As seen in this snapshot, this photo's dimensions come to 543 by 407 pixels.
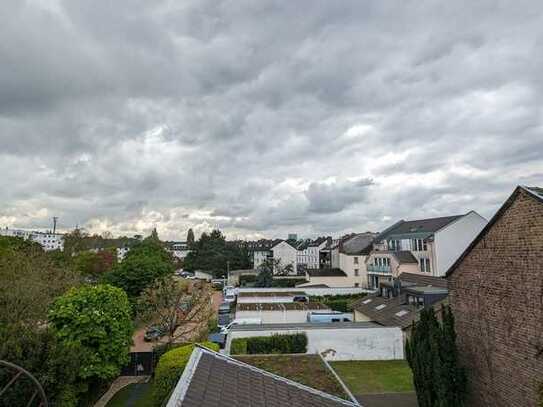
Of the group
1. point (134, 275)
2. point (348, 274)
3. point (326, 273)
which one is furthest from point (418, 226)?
point (134, 275)

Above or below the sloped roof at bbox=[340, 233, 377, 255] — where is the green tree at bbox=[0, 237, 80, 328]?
below

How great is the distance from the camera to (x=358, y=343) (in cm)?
2203

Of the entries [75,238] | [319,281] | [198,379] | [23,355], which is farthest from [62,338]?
[75,238]

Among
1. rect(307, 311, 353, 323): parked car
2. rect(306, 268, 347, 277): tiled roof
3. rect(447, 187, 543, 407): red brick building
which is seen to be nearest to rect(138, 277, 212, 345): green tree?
rect(307, 311, 353, 323): parked car

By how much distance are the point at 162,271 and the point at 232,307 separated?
372 inches

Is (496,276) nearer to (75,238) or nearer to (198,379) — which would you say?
(198,379)

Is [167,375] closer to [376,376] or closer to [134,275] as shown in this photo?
[376,376]

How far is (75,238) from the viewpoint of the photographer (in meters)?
58.6

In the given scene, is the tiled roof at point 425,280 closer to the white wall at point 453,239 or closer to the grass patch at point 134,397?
the white wall at point 453,239

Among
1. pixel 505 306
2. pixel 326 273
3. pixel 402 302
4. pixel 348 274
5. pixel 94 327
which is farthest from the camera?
pixel 326 273

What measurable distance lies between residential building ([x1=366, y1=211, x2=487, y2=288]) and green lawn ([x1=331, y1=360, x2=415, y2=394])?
20.2 meters

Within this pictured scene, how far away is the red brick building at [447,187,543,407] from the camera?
376 inches

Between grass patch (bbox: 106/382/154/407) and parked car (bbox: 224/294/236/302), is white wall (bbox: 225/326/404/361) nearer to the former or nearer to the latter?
grass patch (bbox: 106/382/154/407)

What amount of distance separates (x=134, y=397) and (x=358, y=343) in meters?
12.9
